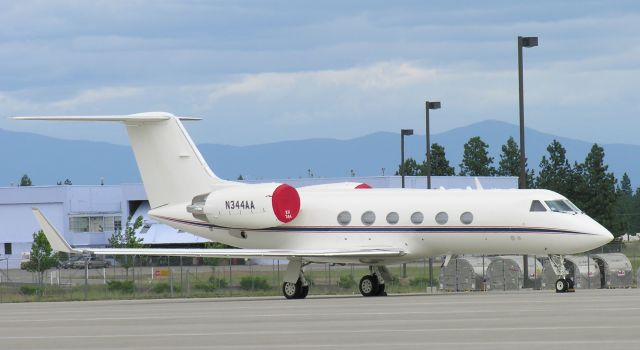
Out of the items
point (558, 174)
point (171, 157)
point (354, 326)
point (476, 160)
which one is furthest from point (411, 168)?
point (354, 326)

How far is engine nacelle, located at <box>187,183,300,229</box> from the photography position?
37.8 metres

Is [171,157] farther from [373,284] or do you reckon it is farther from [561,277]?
[561,277]

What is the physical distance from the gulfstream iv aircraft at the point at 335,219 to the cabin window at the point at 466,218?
0.09 feet

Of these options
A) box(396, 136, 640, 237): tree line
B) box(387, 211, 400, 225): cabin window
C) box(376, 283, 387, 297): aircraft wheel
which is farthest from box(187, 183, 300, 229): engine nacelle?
box(396, 136, 640, 237): tree line

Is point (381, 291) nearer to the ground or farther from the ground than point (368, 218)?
nearer to the ground

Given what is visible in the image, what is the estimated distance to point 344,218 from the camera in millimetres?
37719

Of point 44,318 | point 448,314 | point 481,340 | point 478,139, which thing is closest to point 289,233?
point 44,318

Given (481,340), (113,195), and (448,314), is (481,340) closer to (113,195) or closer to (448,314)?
(448,314)

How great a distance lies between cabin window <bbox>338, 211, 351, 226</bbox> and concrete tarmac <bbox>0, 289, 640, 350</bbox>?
671 cm

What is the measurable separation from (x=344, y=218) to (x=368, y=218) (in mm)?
719

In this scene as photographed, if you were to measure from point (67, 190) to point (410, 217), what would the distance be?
73330 mm

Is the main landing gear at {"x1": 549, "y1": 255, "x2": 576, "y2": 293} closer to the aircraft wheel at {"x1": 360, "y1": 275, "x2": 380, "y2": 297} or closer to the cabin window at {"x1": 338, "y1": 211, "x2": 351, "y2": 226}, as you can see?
the aircraft wheel at {"x1": 360, "y1": 275, "x2": 380, "y2": 297}

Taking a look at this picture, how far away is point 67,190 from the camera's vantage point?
10675 centimetres

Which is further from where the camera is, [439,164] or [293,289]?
[439,164]
